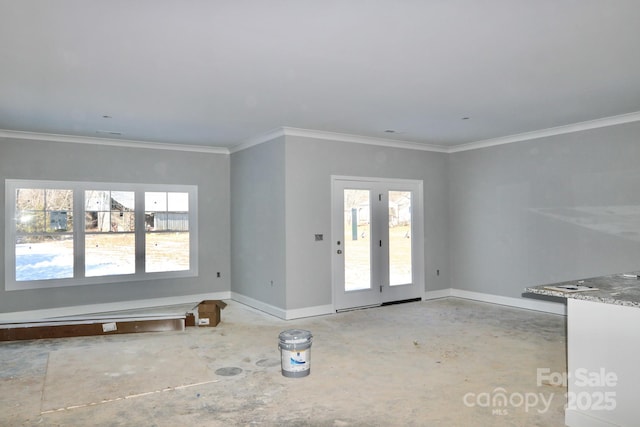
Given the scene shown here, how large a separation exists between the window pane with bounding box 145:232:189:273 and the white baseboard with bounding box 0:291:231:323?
0.50 meters

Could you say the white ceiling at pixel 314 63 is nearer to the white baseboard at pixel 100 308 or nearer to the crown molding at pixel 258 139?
the crown molding at pixel 258 139

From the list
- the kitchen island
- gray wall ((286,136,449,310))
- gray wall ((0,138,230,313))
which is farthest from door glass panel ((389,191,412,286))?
the kitchen island

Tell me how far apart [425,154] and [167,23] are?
550 centimetres

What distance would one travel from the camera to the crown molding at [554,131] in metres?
5.47

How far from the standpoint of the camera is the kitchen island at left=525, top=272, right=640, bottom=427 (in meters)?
2.72

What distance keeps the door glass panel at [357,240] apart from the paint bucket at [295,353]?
276cm

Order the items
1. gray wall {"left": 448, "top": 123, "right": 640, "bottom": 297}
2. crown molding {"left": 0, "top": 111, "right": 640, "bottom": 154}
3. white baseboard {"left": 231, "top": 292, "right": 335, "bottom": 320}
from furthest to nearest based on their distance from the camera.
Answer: white baseboard {"left": 231, "top": 292, "right": 335, "bottom": 320}
crown molding {"left": 0, "top": 111, "right": 640, "bottom": 154}
gray wall {"left": 448, "top": 123, "right": 640, "bottom": 297}

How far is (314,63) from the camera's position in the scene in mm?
3531

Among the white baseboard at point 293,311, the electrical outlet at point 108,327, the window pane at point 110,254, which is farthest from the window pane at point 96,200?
the white baseboard at point 293,311

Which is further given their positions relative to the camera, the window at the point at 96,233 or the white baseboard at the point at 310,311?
the window at the point at 96,233

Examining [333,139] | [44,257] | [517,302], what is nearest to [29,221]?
[44,257]

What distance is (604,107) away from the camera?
505cm

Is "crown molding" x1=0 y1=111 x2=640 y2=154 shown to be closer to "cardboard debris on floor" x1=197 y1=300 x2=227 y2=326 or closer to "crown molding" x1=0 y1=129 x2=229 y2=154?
"crown molding" x1=0 y1=129 x2=229 y2=154

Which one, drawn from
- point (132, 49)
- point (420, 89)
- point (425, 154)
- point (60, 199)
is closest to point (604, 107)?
point (420, 89)
